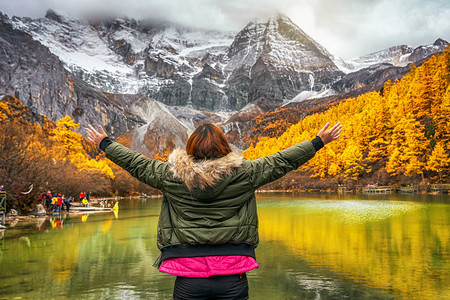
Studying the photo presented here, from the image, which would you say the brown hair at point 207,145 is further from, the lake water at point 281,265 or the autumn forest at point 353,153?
the autumn forest at point 353,153

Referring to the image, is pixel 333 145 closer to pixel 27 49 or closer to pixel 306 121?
pixel 306 121

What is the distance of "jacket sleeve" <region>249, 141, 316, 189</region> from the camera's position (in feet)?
8.21

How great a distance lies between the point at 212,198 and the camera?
2.45 meters

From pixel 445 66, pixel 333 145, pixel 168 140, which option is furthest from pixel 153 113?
pixel 445 66

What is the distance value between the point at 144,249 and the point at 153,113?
174 metres

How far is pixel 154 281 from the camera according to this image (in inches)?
282

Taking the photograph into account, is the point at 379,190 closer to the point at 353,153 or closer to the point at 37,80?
the point at 353,153

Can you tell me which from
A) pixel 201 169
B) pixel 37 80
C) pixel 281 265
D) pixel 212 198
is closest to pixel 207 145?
pixel 201 169

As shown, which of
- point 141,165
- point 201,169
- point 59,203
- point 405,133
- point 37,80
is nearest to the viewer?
point 201,169

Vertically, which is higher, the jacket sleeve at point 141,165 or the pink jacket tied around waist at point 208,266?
the jacket sleeve at point 141,165

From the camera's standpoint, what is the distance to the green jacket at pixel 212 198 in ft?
7.91

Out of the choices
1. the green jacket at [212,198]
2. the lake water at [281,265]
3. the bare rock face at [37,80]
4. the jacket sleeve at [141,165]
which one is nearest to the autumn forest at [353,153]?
the lake water at [281,265]

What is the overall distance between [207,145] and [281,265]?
637cm

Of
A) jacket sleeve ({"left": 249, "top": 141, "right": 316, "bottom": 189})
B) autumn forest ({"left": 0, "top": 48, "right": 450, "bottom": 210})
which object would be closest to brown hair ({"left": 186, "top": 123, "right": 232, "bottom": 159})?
jacket sleeve ({"left": 249, "top": 141, "right": 316, "bottom": 189})
